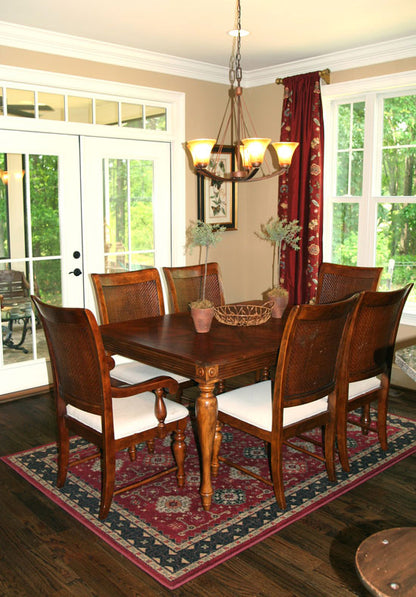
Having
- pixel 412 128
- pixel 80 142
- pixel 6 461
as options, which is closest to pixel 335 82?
pixel 412 128

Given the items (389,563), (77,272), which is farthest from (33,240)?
(389,563)

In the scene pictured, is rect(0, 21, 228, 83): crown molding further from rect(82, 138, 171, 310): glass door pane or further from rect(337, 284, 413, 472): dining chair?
rect(337, 284, 413, 472): dining chair

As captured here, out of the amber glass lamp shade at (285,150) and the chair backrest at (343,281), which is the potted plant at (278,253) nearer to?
the chair backrest at (343,281)

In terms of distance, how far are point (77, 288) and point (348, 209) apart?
2440mm

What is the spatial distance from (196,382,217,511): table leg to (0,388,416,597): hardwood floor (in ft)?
1.28

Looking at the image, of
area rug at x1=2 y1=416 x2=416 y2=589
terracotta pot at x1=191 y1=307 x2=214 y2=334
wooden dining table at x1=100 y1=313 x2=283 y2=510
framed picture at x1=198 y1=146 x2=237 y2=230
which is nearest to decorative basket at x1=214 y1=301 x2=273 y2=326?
wooden dining table at x1=100 y1=313 x2=283 y2=510

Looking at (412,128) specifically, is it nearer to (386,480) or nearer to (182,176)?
(182,176)

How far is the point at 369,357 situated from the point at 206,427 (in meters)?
1.06

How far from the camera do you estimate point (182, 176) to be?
17.1 ft

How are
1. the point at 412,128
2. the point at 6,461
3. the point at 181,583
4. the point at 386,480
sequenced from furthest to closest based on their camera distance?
the point at 412,128 < the point at 6,461 < the point at 386,480 < the point at 181,583

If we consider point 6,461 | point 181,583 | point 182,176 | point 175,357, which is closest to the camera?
point 181,583

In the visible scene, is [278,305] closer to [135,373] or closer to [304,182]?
[135,373]

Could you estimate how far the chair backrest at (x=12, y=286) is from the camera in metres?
4.23

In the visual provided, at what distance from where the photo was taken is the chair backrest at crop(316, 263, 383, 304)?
153 inches
